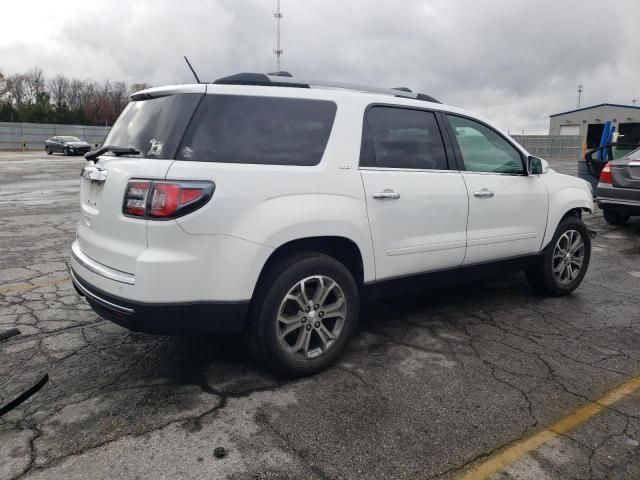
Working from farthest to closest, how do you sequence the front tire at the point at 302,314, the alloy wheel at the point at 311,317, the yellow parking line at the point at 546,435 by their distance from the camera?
the alloy wheel at the point at 311,317, the front tire at the point at 302,314, the yellow parking line at the point at 546,435

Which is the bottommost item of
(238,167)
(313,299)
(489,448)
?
(489,448)

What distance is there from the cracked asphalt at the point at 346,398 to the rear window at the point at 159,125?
57.1 inches

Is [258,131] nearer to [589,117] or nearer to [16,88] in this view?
[589,117]

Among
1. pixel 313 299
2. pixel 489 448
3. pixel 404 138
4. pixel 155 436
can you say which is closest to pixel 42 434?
pixel 155 436

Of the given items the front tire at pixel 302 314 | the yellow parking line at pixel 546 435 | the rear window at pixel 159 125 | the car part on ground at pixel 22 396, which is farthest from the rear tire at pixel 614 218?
the car part on ground at pixel 22 396

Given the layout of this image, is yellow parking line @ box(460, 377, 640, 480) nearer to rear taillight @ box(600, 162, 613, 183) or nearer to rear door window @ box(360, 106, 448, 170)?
rear door window @ box(360, 106, 448, 170)

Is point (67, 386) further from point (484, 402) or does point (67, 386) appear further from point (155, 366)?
point (484, 402)

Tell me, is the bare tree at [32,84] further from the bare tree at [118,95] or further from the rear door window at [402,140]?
the rear door window at [402,140]

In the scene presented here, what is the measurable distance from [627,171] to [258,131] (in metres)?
7.89

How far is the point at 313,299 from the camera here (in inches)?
132

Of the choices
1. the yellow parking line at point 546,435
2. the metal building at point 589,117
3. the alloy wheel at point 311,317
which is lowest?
the yellow parking line at point 546,435

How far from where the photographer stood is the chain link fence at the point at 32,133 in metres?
51.0

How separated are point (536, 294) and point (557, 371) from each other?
1.86 m

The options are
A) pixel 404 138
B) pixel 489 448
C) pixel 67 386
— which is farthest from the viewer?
pixel 404 138
